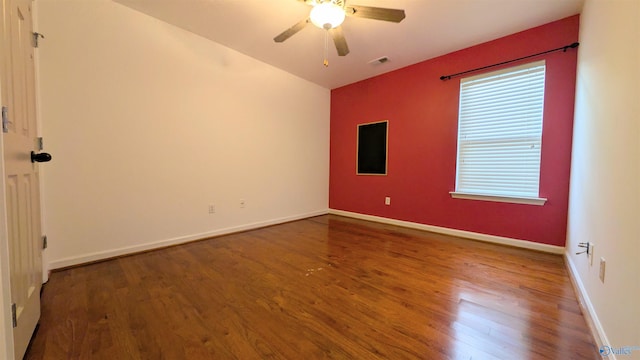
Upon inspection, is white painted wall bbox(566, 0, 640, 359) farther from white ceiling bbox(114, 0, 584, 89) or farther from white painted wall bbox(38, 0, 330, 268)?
white painted wall bbox(38, 0, 330, 268)

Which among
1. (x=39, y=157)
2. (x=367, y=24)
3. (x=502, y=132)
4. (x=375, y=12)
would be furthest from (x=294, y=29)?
(x=502, y=132)

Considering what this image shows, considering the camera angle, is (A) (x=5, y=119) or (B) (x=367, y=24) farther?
(B) (x=367, y=24)

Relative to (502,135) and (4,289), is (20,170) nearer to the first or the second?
(4,289)

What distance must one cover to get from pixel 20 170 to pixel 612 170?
305cm

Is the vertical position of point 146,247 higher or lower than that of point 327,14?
lower

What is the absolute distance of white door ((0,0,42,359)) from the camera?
3.43 ft

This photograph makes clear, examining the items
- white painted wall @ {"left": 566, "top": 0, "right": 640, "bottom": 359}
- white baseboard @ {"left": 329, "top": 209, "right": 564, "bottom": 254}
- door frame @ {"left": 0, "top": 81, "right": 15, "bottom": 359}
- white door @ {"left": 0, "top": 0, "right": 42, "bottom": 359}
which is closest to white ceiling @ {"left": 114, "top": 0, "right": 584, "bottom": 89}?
white painted wall @ {"left": 566, "top": 0, "right": 640, "bottom": 359}

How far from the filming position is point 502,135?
294 centimetres

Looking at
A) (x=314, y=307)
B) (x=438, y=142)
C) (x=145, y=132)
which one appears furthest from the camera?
(x=438, y=142)

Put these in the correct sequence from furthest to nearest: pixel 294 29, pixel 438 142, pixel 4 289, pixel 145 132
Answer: pixel 438 142 < pixel 145 132 < pixel 294 29 < pixel 4 289

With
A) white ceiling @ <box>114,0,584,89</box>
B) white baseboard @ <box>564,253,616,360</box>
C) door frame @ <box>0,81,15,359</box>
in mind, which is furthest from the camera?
white ceiling @ <box>114,0,584,89</box>

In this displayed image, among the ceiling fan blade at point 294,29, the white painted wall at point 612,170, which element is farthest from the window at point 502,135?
the ceiling fan blade at point 294,29

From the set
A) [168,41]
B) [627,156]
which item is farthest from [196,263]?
[627,156]

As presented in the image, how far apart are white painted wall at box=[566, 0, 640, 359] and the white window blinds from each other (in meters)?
0.74
